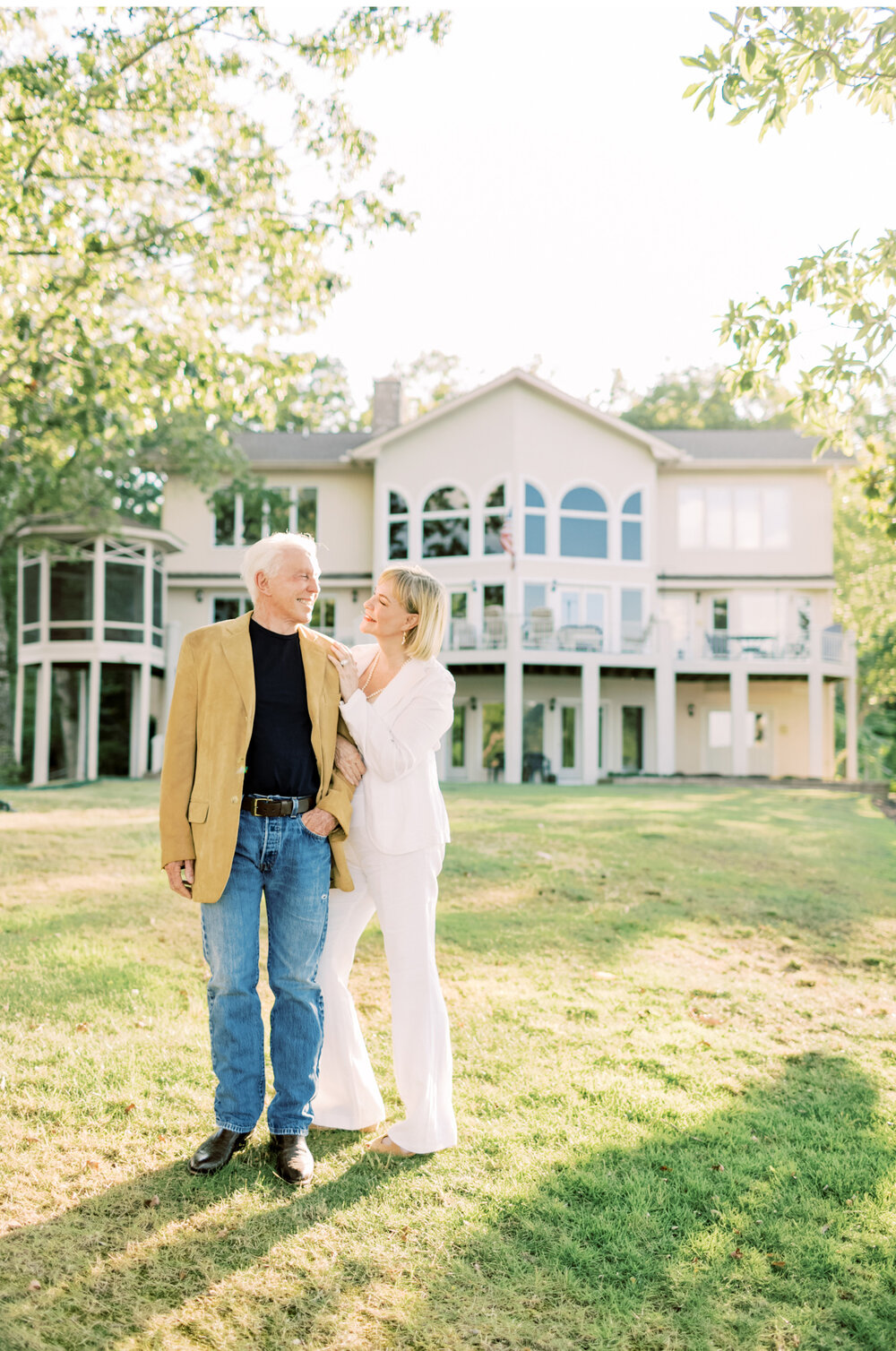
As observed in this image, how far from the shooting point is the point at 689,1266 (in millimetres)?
3096

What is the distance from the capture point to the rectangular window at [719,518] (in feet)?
90.7

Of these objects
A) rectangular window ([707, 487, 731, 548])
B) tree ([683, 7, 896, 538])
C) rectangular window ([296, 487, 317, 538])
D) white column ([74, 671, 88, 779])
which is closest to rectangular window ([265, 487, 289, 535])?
rectangular window ([296, 487, 317, 538])

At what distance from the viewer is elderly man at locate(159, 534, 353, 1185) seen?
3594 millimetres

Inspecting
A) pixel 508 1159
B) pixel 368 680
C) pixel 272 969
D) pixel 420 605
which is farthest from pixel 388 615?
pixel 508 1159

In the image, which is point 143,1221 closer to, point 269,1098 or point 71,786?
point 269,1098

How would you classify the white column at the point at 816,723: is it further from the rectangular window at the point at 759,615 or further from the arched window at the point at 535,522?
the arched window at the point at 535,522

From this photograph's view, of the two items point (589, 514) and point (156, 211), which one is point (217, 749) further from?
point (589, 514)

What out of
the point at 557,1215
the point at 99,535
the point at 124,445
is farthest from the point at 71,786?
the point at 557,1215

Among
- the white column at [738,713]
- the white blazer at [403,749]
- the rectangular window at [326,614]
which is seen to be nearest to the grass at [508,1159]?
the white blazer at [403,749]

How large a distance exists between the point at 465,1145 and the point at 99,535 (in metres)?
21.8

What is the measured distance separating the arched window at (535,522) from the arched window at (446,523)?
4.90 ft

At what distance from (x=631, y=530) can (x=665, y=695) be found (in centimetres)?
463

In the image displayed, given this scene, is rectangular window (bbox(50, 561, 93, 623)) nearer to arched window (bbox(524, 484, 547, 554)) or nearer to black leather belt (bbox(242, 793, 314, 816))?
arched window (bbox(524, 484, 547, 554))

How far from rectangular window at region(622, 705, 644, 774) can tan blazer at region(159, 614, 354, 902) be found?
947 inches
